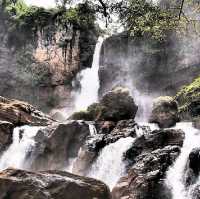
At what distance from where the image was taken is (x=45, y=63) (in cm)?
3925

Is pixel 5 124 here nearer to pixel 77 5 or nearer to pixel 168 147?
pixel 168 147

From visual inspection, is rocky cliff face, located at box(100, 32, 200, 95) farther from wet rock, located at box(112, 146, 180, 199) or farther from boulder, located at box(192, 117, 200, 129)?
wet rock, located at box(112, 146, 180, 199)

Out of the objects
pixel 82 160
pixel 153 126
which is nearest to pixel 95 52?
pixel 153 126

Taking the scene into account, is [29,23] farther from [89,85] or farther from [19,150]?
[19,150]

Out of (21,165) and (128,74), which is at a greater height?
(128,74)

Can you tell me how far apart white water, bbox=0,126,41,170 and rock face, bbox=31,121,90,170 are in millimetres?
1155

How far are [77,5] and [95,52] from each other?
87.9ft

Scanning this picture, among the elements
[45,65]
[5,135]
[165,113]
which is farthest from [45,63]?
[165,113]

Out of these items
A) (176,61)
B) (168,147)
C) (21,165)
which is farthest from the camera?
(176,61)

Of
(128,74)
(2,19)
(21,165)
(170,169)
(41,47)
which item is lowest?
(21,165)

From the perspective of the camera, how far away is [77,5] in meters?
13.0

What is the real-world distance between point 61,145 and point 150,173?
9.19 m

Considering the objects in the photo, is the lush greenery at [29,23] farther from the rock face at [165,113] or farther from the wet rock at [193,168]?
the wet rock at [193,168]

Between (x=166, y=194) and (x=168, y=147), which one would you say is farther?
(x=168, y=147)
